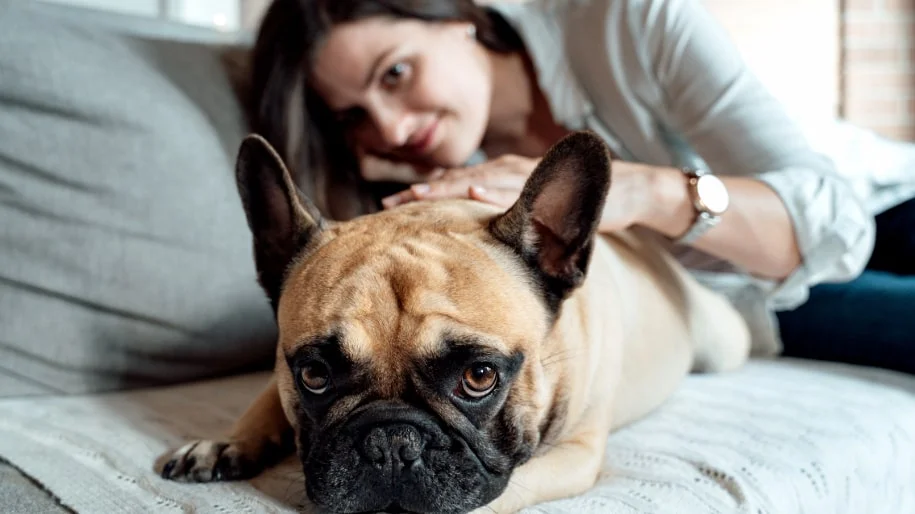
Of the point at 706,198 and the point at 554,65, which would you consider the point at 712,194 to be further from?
the point at 554,65

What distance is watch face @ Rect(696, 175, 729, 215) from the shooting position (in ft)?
4.48

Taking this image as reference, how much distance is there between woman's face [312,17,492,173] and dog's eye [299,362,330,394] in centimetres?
78

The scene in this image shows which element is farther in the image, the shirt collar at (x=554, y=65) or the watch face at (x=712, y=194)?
the shirt collar at (x=554, y=65)

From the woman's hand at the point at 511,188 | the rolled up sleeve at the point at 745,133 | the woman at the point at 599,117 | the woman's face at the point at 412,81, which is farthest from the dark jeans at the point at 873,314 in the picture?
the woman's face at the point at 412,81

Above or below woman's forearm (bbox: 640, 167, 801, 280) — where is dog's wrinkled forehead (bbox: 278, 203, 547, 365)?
above

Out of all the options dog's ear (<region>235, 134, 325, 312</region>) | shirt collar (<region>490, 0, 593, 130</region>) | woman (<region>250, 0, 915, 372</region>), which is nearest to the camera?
dog's ear (<region>235, 134, 325, 312</region>)

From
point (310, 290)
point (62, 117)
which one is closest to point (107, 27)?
point (62, 117)

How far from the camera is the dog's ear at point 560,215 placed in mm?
965

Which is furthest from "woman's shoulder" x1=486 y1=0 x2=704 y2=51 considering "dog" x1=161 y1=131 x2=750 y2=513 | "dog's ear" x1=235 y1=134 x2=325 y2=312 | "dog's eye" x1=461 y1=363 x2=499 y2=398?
"dog's eye" x1=461 y1=363 x2=499 y2=398

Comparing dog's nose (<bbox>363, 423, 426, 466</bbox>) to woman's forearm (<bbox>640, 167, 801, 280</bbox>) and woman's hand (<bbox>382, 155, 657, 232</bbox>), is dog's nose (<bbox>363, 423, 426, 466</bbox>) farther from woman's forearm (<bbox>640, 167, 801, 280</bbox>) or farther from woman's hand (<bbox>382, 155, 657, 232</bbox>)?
woman's forearm (<bbox>640, 167, 801, 280</bbox>)

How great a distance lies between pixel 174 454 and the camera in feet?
3.29

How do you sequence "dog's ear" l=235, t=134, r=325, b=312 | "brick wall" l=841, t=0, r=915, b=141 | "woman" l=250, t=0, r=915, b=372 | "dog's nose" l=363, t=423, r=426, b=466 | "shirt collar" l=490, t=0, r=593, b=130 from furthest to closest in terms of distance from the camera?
1. "brick wall" l=841, t=0, r=915, b=141
2. "shirt collar" l=490, t=0, r=593, b=130
3. "woman" l=250, t=0, r=915, b=372
4. "dog's ear" l=235, t=134, r=325, b=312
5. "dog's nose" l=363, t=423, r=426, b=466

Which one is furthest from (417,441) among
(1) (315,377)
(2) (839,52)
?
(2) (839,52)

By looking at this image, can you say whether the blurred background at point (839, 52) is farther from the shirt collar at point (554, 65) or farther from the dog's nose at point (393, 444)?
the dog's nose at point (393, 444)
